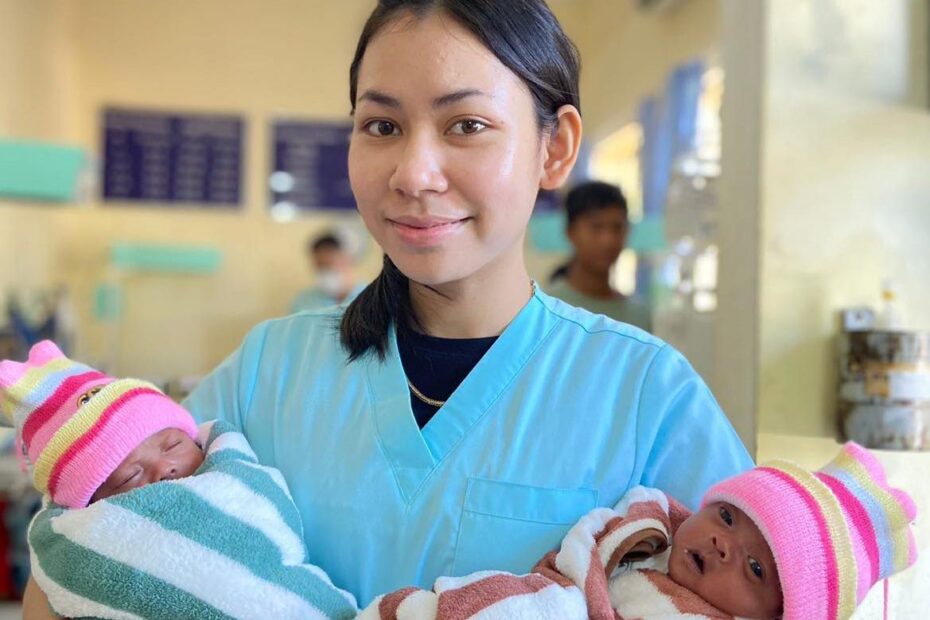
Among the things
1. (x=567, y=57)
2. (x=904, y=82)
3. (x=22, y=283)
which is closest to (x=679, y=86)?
(x=904, y=82)

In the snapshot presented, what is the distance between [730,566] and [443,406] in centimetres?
37

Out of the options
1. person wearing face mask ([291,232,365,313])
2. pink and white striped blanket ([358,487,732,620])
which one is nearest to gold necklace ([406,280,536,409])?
pink and white striped blanket ([358,487,732,620])

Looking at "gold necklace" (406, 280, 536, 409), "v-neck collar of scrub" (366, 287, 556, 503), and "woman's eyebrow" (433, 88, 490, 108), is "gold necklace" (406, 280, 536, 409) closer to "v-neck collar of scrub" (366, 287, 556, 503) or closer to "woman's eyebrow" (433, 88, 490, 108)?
"v-neck collar of scrub" (366, 287, 556, 503)

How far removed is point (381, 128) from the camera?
1014 millimetres

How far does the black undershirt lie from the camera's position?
112 centimetres

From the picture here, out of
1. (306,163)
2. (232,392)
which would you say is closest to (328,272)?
(306,163)

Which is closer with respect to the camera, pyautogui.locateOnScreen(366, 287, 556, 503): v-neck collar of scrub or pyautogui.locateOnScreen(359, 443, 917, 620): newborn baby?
pyautogui.locateOnScreen(359, 443, 917, 620): newborn baby

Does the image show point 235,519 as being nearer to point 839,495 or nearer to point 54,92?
point 839,495

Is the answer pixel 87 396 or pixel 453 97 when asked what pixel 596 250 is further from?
pixel 87 396

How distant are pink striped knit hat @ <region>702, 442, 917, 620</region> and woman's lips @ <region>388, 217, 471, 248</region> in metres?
0.41

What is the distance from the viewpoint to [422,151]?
37.8 inches

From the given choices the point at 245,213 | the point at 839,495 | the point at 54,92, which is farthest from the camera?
the point at 245,213

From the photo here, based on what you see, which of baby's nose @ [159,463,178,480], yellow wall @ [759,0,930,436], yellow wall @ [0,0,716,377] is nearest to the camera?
baby's nose @ [159,463,178,480]

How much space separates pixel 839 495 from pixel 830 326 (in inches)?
28.3
